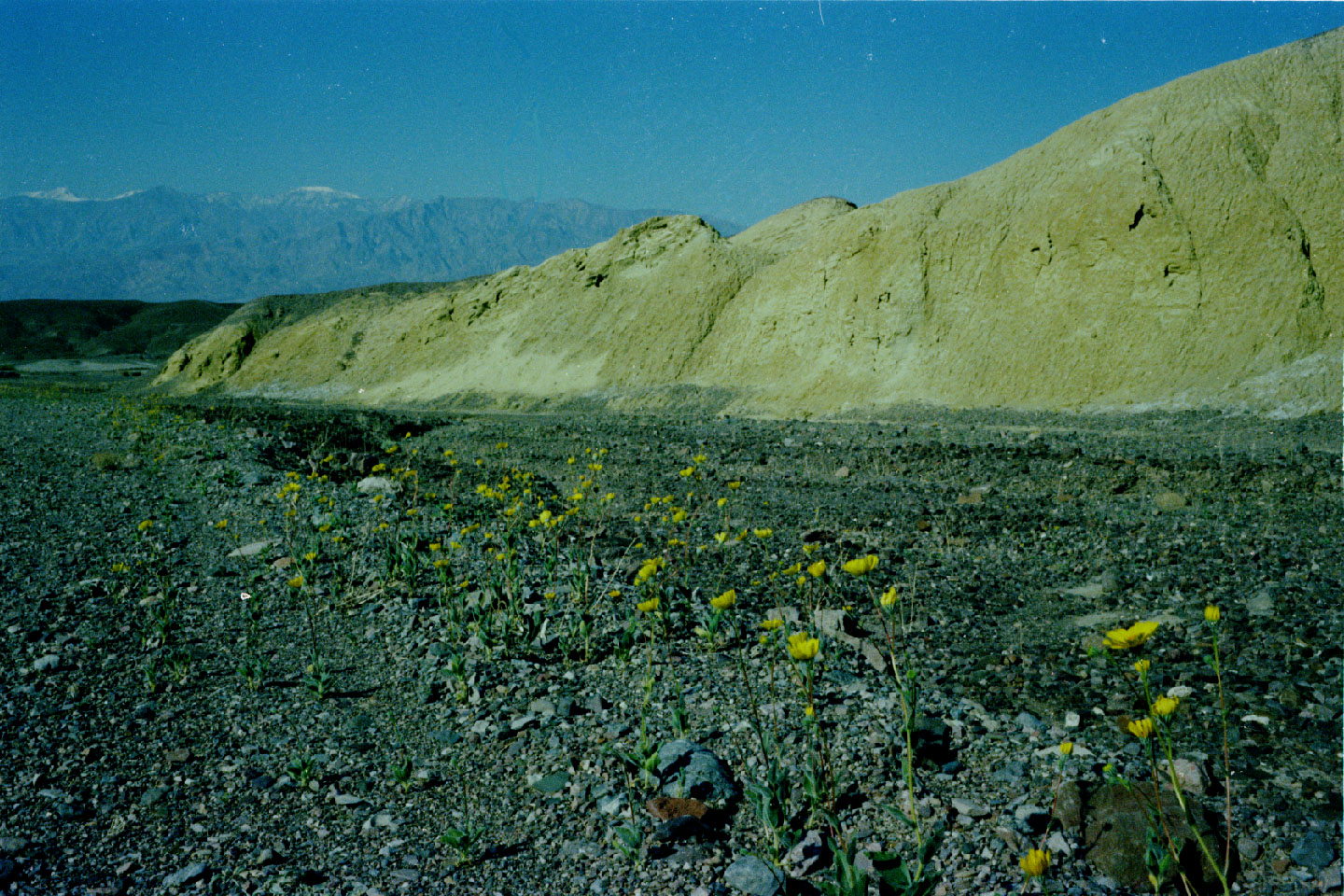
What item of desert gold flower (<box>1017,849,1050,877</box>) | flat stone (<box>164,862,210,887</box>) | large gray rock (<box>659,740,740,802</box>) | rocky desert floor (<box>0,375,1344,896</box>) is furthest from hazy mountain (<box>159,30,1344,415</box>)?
flat stone (<box>164,862,210,887</box>)

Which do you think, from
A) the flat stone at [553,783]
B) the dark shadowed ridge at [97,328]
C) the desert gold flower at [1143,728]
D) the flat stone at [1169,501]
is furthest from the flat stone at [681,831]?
the dark shadowed ridge at [97,328]

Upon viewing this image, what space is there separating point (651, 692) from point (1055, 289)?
72.4 feet

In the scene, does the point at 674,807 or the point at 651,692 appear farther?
the point at 651,692

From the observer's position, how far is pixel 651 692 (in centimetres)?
490

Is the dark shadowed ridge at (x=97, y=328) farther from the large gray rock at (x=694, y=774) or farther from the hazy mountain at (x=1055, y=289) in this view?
the large gray rock at (x=694, y=774)

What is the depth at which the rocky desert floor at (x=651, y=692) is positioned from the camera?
134 inches

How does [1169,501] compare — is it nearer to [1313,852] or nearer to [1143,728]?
[1313,852]

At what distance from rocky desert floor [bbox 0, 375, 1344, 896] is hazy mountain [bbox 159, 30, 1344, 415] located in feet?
34.3

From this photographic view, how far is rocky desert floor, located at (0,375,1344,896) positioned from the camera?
341 cm

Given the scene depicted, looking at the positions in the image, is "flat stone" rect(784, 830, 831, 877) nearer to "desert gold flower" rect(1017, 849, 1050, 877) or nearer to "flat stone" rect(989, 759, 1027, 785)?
"flat stone" rect(989, 759, 1027, 785)

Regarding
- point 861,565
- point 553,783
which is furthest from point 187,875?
point 861,565

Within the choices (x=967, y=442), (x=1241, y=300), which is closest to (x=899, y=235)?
(x=1241, y=300)

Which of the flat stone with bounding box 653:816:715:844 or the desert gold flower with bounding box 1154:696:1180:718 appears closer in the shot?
the desert gold flower with bounding box 1154:696:1180:718

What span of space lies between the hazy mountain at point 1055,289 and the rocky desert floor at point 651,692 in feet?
34.3
